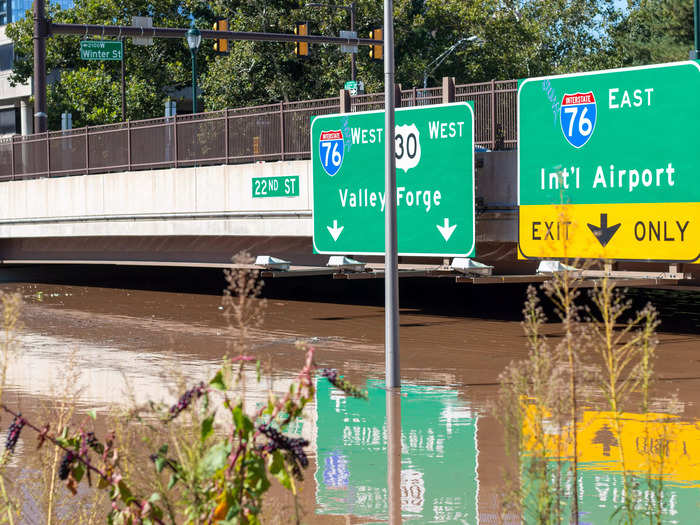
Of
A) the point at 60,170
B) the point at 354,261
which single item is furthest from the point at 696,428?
the point at 60,170

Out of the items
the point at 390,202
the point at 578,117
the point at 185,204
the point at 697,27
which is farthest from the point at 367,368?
the point at 697,27

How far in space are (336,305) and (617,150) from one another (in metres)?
10.6

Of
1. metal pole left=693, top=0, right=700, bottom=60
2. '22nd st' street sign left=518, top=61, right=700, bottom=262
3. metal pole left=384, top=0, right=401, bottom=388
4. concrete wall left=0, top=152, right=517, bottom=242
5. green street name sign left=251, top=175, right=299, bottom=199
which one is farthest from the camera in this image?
metal pole left=693, top=0, right=700, bottom=60

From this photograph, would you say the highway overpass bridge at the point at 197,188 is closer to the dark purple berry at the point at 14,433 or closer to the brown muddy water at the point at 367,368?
the brown muddy water at the point at 367,368

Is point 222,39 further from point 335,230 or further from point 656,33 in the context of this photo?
point 656,33

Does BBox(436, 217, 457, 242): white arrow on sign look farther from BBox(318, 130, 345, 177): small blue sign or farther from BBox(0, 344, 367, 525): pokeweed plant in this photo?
BBox(0, 344, 367, 525): pokeweed plant

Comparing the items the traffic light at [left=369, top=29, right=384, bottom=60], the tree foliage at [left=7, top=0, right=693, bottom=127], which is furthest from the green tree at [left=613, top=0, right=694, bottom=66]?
the traffic light at [left=369, top=29, right=384, bottom=60]

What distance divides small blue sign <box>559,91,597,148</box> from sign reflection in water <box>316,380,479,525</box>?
5.89 meters

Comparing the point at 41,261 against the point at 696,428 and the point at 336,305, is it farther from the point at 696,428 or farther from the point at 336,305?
the point at 696,428

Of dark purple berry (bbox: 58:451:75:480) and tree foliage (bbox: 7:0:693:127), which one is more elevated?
tree foliage (bbox: 7:0:693:127)

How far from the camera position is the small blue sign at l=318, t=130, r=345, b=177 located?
74.5 ft

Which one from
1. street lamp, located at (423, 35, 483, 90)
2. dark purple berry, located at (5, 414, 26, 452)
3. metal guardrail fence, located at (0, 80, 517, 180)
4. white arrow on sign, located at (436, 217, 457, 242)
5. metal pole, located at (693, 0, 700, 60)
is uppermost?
street lamp, located at (423, 35, 483, 90)

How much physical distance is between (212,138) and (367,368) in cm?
1248

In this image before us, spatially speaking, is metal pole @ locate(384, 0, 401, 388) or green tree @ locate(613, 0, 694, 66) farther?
green tree @ locate(613, 0, 694, 66)
